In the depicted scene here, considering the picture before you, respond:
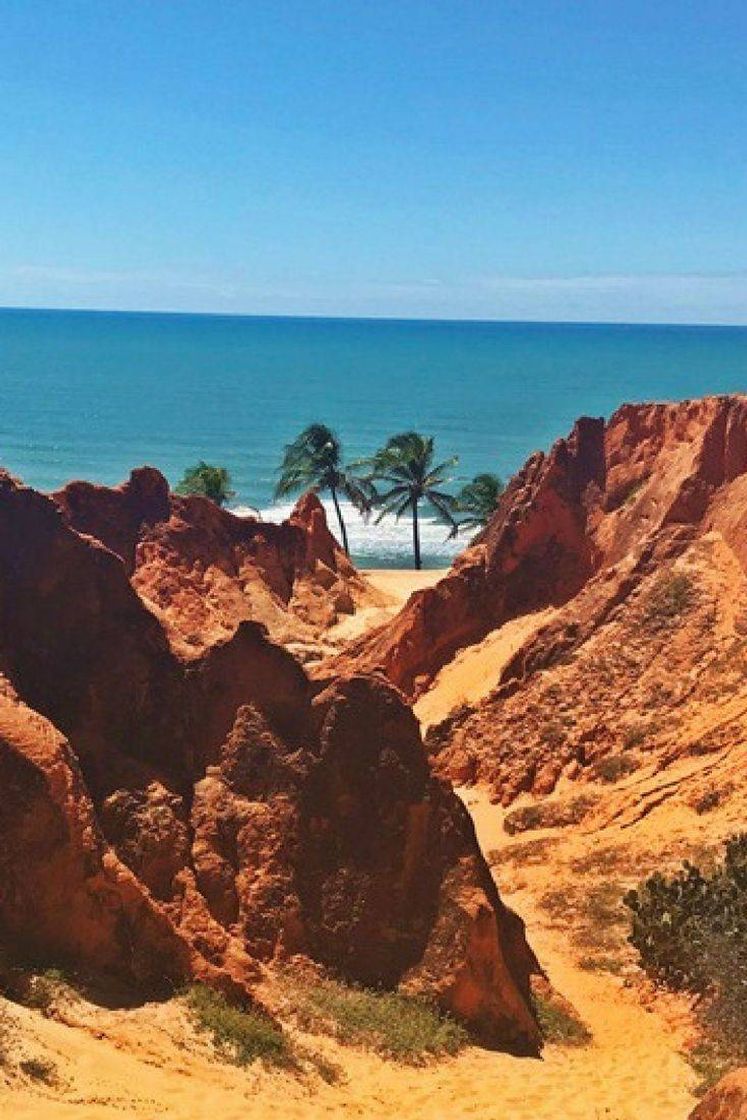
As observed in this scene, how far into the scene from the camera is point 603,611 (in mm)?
31109

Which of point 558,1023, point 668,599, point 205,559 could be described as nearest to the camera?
point 558,1023

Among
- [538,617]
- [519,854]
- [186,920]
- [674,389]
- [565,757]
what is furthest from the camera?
Answer: [674,389]

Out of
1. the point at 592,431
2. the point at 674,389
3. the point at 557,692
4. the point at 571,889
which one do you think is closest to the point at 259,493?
the point at 592,431

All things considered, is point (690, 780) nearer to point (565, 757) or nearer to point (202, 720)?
point (565, 757)

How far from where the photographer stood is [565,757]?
27859 mm

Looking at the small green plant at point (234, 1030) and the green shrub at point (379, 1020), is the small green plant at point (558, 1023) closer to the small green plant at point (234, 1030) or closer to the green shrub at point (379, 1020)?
the green shrub at point (379, 1020)

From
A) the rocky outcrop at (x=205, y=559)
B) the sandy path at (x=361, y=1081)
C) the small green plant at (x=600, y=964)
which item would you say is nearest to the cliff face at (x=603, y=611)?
the rocky outcrop at (x=205, y=559)

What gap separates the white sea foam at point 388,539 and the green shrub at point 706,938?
51.6 metres

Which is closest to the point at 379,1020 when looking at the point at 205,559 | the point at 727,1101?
the point at 727,1101

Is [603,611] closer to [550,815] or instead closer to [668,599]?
[668,599]

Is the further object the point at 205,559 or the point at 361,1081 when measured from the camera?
the point at 205,559

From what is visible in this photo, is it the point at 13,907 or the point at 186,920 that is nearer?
the point at 13,907

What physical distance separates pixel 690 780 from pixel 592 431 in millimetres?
15476

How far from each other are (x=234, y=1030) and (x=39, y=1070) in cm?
257
